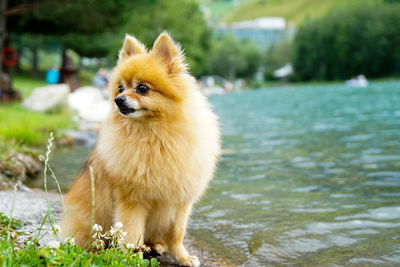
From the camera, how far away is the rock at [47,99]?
48.4ft

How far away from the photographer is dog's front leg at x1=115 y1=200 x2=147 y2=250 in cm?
345

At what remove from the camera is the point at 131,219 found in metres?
3.45

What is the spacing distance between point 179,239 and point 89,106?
14476mm

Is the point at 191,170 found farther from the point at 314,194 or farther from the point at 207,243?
the point at 314,194

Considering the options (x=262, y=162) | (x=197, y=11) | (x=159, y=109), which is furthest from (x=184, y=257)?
(x=197, y=11)

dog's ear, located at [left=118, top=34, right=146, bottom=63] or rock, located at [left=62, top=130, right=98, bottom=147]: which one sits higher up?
dog's ear, located at [left=118, top=34, right=146, bottom=63]

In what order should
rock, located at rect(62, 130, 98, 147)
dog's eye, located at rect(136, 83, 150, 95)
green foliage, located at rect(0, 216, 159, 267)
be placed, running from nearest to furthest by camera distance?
green foliage, located at rect(0, 216, 159, 267) → dog's eye, located at rect(136, 83, 150, 95) → rock, located at rect(62, 130, 98, 147)

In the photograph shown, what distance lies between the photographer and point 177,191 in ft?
11.5

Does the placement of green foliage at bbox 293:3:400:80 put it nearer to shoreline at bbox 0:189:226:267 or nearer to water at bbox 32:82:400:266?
water at bbox 32:82:400:266

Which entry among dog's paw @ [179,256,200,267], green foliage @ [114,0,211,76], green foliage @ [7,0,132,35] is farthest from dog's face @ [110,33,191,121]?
green foliage @ [114,0,211,76]

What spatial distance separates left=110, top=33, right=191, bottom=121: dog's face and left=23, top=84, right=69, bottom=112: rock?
467 inches

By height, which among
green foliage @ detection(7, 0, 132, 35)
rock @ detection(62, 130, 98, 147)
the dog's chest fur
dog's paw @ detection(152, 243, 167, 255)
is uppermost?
green foliage @ detection(7, 0, 132, 35)

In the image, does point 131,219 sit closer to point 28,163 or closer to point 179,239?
point 179,239

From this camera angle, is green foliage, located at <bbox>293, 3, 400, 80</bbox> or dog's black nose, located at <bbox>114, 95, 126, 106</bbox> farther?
green foliage, located at <bbox>293, 3, 400, 80</bbox>
